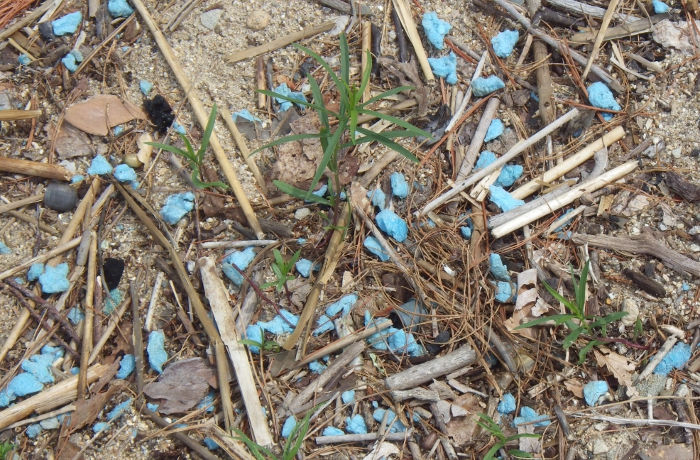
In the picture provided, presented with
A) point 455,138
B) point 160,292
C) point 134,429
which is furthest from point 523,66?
point 134,429

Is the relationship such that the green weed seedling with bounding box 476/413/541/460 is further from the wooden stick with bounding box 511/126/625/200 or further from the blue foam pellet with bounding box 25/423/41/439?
the blue foam pellet with bounding box 25/423/41/439

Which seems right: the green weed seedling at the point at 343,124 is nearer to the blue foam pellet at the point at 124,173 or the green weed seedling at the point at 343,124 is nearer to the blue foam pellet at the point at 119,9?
the blue foam pellet at the point at 124,173

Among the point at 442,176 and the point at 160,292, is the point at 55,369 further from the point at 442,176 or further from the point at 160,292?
the point at 442,176

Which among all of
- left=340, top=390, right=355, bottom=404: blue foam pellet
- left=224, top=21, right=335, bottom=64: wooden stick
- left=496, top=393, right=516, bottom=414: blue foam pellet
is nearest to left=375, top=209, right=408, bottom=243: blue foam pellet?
left=340, top=390, right=355, bottom=404: blue foam pellet

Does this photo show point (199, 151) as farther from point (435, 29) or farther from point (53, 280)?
point (435, 29)

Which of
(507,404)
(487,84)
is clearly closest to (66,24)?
(487,84)

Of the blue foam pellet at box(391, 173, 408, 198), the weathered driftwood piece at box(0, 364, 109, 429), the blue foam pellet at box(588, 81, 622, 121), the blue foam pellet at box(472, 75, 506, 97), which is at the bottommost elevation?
the weathered driftwood piece at box(0, 364, 109, 429)
